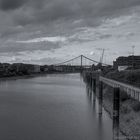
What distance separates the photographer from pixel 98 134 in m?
17.0

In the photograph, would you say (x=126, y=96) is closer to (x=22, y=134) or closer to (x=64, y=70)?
(x=22, y=134)

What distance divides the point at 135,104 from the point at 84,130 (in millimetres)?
4072

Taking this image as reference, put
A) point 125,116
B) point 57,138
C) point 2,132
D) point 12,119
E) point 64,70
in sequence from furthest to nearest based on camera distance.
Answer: point 64,70, point 12,119, point 125,116, point 2,132, point 57,138

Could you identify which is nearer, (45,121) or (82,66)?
(45,121)

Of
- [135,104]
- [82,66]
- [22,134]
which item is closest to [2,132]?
[22,134]

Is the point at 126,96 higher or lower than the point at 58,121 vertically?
higher

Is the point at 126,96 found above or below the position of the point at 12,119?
above

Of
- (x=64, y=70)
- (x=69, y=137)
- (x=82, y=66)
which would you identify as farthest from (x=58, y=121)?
(x=64, y=70)

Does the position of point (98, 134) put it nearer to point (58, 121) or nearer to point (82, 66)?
point (58, 121)

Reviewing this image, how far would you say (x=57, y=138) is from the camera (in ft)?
51.4

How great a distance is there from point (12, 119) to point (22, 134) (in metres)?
4.96

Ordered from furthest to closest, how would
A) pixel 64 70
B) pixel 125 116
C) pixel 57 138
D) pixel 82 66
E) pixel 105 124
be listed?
pixel 64 70, pixel 82 66, pixel 105 124, pixel 125 116, pixel 57 138

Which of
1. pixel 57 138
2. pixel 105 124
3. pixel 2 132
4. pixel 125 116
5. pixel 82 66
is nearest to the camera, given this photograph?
pixel 57 138

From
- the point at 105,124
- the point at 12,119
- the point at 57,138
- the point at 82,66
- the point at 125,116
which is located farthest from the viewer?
the point at 82,66
